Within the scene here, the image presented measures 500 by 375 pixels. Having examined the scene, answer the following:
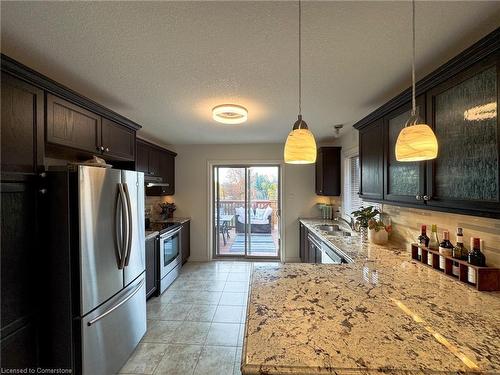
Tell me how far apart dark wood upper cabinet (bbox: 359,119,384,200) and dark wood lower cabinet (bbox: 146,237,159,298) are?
279 cm

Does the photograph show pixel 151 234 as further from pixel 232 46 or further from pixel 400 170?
pixel 400 170

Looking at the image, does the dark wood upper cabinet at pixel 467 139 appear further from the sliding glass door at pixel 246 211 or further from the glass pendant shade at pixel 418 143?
the sliding glass door at pixel 246 211

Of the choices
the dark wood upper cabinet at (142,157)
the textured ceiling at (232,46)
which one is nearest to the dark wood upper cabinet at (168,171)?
the dark wood upper cabinet at (142,157)

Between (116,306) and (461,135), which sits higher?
(461,135)

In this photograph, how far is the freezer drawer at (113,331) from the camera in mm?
1694

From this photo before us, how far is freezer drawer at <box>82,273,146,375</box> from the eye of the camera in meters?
1.69

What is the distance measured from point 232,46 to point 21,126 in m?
1.44

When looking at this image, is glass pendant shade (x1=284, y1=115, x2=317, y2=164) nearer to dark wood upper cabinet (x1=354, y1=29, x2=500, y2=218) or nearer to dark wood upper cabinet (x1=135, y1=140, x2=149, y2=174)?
dark wood upper cabinet (x1=354, y1=29, x2=500, y2=218)

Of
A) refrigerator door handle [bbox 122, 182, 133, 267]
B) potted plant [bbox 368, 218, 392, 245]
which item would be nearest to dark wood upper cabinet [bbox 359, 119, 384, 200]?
potted plant [bbox 368, 218, 392, 245]

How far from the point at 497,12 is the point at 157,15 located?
1704 mm

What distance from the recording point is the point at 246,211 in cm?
505

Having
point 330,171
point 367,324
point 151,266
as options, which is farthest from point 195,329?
point 330,171

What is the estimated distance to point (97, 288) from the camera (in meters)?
1.77

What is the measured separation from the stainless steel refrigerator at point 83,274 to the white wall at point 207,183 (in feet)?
9.81
